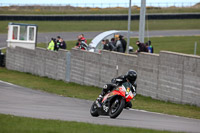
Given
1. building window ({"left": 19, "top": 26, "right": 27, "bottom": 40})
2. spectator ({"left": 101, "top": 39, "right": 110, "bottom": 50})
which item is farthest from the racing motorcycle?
building window ({"left": 19, "top": 26, "right": 27, "bottom": 40})

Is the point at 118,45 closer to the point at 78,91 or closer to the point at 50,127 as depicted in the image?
the point at 78,91

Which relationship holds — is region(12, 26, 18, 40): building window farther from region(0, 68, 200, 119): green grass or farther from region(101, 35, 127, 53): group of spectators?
region(101, 35, 127, 53): group of spectators

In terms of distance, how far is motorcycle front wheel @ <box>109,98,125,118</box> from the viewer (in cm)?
1109

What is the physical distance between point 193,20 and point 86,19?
1249 cm

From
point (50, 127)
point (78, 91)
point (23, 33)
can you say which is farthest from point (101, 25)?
point (50, 127)

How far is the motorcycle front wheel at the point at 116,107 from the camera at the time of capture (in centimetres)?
1109

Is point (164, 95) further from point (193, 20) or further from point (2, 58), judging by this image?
point (193, 20)

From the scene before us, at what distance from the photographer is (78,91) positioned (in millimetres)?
21484

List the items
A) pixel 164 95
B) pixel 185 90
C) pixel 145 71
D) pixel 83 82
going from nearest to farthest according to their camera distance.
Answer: pixel 185 90 < pixel 164 95 < pixel 145 71 < pixel 83 82

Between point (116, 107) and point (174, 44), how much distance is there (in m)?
26.6

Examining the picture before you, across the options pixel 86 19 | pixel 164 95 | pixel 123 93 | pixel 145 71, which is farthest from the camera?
pixel 86 19

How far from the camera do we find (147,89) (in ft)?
63.5

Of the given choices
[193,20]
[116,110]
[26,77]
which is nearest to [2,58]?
[26,77]

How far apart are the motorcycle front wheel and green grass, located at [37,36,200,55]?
20.5 metres
